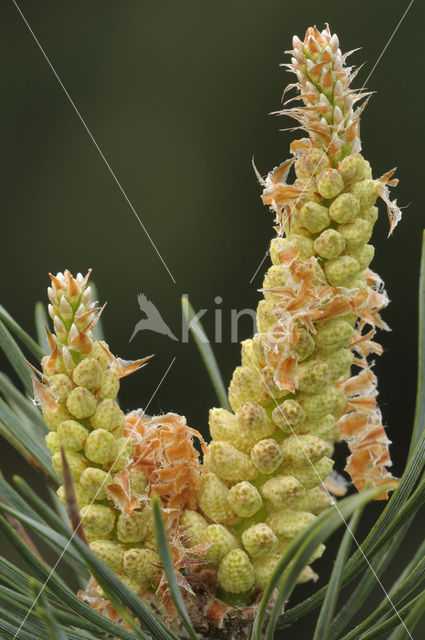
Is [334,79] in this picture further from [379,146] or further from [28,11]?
[28,11]

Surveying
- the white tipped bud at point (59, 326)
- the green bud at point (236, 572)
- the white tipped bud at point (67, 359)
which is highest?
the white tipped bud at point (59, 326)

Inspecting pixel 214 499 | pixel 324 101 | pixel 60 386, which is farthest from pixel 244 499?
pixel 324 101

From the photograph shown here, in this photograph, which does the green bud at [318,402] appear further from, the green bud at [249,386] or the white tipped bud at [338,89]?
the white tipped bud at [338,89]

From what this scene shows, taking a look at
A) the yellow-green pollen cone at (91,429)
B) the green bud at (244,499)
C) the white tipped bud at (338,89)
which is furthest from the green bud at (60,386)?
the white tipped bud at (338,89)

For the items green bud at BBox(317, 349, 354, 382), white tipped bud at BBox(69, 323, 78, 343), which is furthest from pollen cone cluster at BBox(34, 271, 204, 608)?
green bud at BBox(317, 349, 354, 382)

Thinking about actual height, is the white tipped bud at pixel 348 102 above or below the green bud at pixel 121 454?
above

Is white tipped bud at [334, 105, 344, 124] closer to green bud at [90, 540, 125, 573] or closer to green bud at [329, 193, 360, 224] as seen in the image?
green bud at [329, 193, 360, 224]

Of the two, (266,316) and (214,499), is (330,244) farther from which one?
(214,499)
